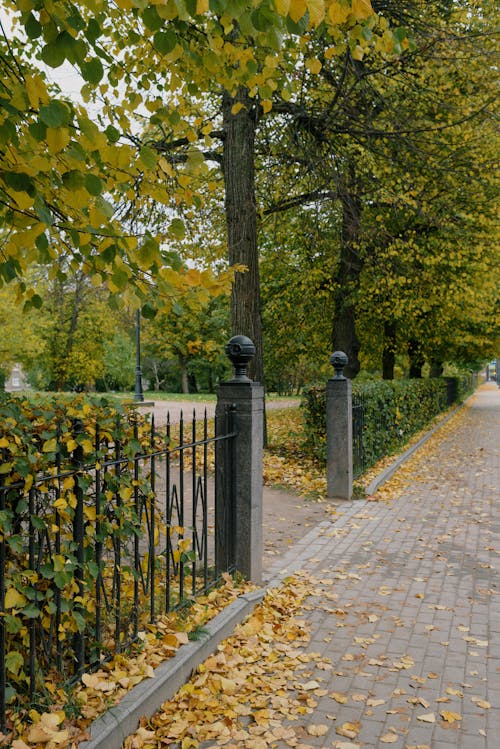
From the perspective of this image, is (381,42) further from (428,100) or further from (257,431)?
(428,100)

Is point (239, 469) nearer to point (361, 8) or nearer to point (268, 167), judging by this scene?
point (361, 8)

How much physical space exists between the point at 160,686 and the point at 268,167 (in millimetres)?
10667

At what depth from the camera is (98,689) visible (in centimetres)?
320

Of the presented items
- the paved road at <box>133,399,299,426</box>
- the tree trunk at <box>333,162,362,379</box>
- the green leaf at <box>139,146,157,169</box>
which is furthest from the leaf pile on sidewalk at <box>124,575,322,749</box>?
the tree trunk at <box>333,162,362,379</box>

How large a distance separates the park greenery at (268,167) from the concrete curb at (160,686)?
1.94m

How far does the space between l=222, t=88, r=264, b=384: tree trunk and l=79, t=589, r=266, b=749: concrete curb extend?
7032 millimetres

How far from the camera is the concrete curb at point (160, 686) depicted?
2934 millimetres

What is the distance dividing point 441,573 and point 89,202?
436cm

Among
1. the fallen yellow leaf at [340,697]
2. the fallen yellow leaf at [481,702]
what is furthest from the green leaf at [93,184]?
the fallen yellow leaf at [481,702]

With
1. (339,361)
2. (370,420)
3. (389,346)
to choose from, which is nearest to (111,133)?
(339,361)

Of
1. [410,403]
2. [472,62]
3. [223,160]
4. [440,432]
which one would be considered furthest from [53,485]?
[440,432]

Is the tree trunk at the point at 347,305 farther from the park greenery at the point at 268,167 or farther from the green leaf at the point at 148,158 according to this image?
the green leaf at the point at 148,158

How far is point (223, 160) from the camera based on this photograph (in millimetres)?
11586

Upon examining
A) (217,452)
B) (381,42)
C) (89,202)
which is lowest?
(217,452)
